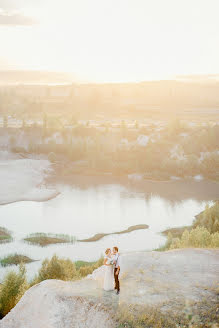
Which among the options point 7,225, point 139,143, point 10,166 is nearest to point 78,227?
point 7,225

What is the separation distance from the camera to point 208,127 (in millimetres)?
101312

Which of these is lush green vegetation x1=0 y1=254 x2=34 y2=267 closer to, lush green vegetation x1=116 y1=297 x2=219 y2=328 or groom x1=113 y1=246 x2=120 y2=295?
groom x1=113 y1=246 x2=120 y2=295

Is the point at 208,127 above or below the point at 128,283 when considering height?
above

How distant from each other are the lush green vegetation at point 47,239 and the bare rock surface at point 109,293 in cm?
1894

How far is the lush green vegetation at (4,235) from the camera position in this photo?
3886 centimetres

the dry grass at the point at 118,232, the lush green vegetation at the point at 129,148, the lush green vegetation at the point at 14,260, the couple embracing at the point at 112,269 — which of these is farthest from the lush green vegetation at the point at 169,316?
the lush green vegetation at the point at 129,148

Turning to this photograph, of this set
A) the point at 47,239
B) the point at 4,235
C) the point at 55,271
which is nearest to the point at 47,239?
the point at 47,239

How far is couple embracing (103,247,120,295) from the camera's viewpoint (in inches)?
661

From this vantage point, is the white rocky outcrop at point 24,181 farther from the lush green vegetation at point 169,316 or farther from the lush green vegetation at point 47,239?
the lush green vegetation at point 169,316

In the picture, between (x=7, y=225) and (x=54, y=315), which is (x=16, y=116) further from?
(x=54, y=315)

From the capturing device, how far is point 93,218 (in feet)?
162

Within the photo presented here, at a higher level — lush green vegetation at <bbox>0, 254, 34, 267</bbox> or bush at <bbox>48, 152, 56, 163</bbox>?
bush at <bbox>48, 152, 56, 163</bbox>

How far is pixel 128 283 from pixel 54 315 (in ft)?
13.6

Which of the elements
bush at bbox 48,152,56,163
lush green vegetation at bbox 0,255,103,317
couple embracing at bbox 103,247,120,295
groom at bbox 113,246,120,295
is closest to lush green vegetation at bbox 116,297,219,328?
groom at bbox 113,246,120,295
